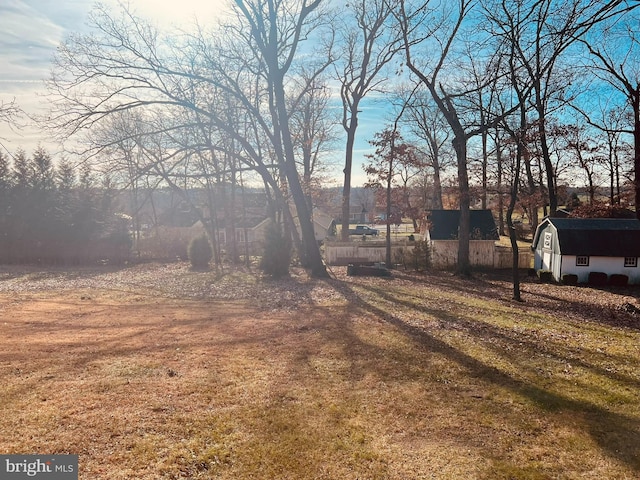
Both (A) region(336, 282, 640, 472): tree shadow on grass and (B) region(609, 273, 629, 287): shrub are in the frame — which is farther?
(B) region(609, 273, 629, 287): shrub

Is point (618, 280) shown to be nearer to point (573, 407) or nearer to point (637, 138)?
point (637, 138)

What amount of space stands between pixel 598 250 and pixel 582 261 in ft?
3.05

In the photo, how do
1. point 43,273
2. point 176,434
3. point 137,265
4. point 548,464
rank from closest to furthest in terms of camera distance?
1. point 548,464
2. point 176,434
3. point 43,273
4. point 137,265

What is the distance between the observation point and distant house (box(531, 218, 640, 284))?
19.8 meters

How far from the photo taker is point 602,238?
66.0ft


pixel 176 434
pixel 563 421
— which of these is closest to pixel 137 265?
pixel 176 434

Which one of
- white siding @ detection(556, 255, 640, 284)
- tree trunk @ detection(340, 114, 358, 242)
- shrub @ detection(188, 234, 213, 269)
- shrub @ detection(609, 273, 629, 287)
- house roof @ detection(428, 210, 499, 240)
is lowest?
shrub @ detection(609, 273, 629, 287)

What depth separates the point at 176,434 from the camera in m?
4.38

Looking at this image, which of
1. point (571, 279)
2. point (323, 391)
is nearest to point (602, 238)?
point (571, 279)

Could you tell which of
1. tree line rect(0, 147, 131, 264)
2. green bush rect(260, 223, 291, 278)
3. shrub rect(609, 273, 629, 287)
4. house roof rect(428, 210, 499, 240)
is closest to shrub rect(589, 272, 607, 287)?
shrub rect(609, 273, 629, 287)

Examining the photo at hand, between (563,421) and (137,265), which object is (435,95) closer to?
(563,421)

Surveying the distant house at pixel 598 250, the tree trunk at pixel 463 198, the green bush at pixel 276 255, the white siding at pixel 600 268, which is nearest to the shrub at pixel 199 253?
the green bush at pixel 276 255

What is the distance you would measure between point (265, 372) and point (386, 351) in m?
2.56

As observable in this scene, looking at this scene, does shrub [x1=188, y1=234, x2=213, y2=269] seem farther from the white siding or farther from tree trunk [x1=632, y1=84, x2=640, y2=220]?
tree trunk [x1=632, y1=84, x2=640, y2=220]
